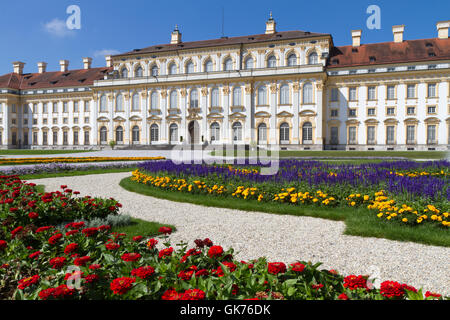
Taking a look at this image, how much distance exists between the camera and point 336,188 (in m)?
7.21

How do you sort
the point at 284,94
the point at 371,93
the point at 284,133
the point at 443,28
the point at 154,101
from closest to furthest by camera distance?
the point at 371,93 < the point at 443,28 < the point at 284,94 < the point at 284,133 < the point at 154,101

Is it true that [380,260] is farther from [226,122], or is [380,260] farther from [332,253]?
[226,122]

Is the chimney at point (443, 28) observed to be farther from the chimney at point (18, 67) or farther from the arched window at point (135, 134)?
the chimney at point (18, 67)

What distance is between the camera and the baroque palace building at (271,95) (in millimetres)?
35562

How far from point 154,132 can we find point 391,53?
3468 centimetres

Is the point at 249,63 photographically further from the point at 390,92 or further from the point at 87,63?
the point at 87,63

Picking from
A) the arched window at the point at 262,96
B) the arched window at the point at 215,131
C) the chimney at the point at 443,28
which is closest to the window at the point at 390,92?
the chimney at the point at 443,28

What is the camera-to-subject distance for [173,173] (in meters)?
9.99

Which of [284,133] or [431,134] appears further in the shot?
[284,133]

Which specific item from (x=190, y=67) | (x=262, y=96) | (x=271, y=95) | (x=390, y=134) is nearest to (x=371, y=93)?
(x=390, y=134)

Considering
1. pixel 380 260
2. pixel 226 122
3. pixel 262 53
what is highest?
pixel 262 53

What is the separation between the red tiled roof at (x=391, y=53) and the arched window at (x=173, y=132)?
76.5 ft
